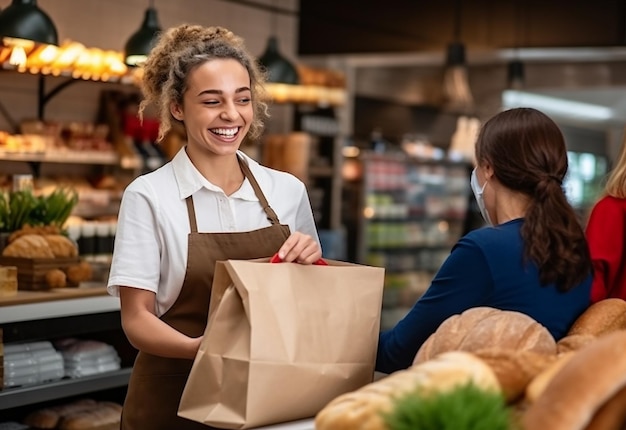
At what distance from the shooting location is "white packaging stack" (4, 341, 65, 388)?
430 cm

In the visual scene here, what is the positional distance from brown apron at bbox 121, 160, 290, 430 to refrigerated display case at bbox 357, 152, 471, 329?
708 cm

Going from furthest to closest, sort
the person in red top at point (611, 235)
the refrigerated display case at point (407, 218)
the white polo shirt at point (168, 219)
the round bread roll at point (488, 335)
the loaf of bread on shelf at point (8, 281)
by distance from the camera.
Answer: the refrigerated display case at point (407, 218)
the loaf of bread on shelf at point (8, 281)
the person in red top at point (611, 235)
the white polo shirt at point (168, 219)
the round bread roll at point (488, 335)

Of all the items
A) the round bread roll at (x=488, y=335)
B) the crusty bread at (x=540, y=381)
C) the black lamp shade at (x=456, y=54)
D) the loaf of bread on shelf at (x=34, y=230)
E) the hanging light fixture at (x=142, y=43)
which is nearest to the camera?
the crusty bread at (x=540, y=381)

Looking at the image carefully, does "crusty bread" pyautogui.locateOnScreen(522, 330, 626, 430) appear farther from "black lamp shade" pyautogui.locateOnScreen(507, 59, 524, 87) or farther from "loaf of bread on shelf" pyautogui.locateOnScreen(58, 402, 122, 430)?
"black lamp shade" pyautogui.locateOnScreen(507, 59, 524, 87)

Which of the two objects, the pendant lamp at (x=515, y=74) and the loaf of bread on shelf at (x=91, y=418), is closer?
the loaf of bread on shelf at (x=91, y=418)

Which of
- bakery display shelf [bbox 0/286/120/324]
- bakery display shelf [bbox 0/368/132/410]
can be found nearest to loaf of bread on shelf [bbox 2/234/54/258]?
bakery display shelf [bbox 0/286/120/324]

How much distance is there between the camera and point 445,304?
2084 millimetres

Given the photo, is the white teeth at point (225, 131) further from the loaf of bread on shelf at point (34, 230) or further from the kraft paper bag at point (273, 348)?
the loaf of bread on shelf at point (34, 230)

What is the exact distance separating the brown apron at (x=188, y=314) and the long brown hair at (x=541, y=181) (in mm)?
604

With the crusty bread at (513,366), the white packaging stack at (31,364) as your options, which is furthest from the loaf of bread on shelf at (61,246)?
the crusty bread at (513,366)

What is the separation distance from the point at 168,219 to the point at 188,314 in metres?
0.23

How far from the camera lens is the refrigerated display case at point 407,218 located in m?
9.82

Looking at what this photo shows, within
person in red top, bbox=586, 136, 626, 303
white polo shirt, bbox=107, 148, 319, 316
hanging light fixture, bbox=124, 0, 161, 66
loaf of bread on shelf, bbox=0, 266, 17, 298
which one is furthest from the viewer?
hanging light fixture, bbox=124, 0, 161, 66

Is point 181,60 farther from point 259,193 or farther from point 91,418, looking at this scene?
point 91,418
